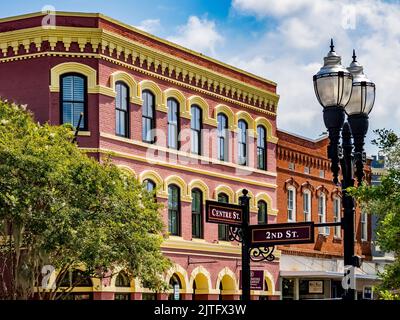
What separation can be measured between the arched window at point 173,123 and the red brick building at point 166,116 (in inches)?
1.6

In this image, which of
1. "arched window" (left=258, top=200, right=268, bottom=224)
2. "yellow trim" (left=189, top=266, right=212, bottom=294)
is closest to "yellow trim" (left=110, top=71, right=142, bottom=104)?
"yellow trim" (left=189, top=266, right=212, bottom=294)

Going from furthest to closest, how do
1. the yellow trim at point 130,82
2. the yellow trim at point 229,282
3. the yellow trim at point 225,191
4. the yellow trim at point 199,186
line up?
the yellow trim at point 229,282
the yellow trim at point 225,191
the yellow trim at point 199,186
the yellow trim at point 130,82

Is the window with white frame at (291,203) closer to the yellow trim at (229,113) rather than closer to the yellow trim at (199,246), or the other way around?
the yellow trim at (199,246)

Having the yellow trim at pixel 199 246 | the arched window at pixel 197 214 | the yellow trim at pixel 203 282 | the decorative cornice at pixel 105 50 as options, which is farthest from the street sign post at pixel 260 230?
the yellow trim at pixel 203 282

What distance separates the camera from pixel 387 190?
13.0 meters

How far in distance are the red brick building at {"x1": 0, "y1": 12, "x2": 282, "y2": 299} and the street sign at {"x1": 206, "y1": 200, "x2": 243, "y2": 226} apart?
14.8m

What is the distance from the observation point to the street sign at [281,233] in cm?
1334

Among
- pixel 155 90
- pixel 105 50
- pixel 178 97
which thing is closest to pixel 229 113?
pixel 178 97

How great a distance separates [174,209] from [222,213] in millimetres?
23024

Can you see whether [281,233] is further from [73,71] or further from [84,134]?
[73,71]
